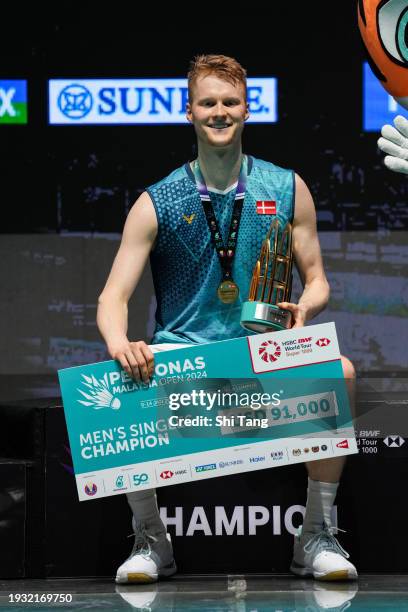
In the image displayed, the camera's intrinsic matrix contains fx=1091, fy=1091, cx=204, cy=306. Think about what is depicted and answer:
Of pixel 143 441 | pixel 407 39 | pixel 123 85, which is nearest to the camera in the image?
pixel 143 441

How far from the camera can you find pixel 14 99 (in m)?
5.58

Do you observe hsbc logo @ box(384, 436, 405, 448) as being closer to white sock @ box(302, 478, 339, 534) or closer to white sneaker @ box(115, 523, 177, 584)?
white sock @ box(302, 478, 339, 534)

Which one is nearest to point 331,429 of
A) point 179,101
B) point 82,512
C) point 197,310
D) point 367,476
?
point 367,476

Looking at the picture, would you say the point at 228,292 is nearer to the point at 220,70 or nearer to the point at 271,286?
the point at 271,286

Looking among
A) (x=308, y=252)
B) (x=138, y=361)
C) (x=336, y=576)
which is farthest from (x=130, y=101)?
(x=336, y=576)

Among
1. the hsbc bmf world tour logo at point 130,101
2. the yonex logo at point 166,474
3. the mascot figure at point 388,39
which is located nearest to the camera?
the yonex logo at point 166,474

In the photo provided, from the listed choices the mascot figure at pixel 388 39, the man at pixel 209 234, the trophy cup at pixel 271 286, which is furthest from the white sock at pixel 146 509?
the mascot figure at pixel 388 39

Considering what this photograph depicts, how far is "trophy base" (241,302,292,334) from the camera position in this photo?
276 centimetres

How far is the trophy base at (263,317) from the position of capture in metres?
2.76

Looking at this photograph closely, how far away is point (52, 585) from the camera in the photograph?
9.48ft

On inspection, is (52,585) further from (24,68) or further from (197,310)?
(24,68)

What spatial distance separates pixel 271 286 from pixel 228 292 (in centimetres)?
18

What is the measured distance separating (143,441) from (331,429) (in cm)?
47

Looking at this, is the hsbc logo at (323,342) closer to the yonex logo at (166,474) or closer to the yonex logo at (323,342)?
the yonex logo at (323,342)
